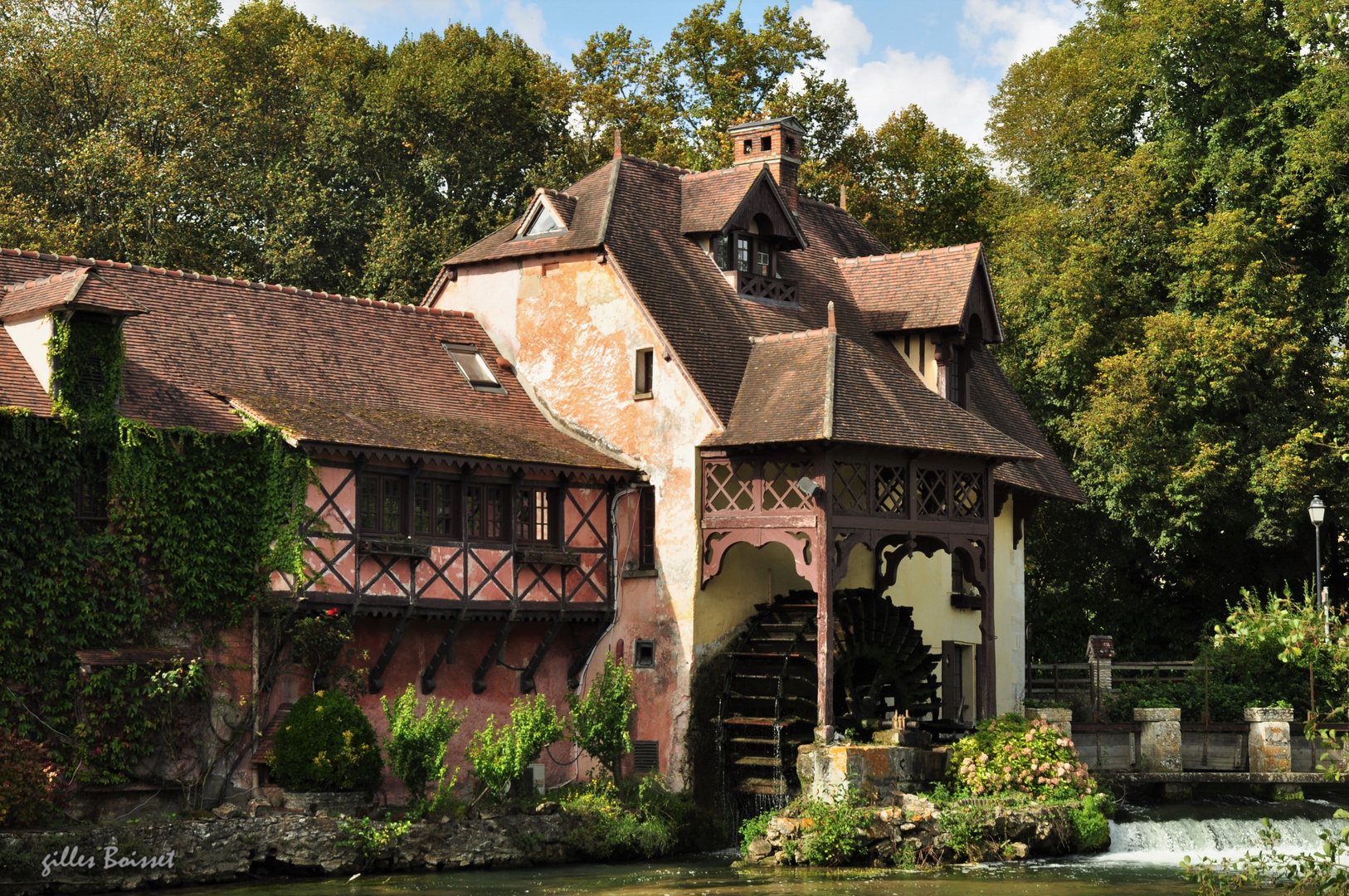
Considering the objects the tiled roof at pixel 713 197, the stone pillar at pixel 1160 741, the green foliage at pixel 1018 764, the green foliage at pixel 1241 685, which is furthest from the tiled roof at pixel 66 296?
the green foliage at pixel 1241 685

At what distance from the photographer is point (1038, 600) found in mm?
42125

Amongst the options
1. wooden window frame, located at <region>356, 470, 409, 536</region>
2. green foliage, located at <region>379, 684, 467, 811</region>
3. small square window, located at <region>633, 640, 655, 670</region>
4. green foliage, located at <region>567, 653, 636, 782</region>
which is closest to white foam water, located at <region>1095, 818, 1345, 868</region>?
green foliage, located at <region>567, 653, 636, 782</region>

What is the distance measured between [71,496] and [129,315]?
2501mm

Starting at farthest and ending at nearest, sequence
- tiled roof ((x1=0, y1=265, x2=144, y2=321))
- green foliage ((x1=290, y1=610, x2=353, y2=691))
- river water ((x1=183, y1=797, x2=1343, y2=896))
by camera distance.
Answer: green foliage ((x1=290, y1=610, x2=353, y2=691)) → tiled roof ((x1=0, y1=265, x2=144, y2=321)) → river water ((x1=183, y1=797, x2=1343, y2=896))

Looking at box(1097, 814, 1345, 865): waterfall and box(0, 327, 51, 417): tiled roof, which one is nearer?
box(0, 327, 51, 417): tiled roof

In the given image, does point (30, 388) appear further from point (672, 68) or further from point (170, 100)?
point (672, 68)

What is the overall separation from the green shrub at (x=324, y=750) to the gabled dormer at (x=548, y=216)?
921cm

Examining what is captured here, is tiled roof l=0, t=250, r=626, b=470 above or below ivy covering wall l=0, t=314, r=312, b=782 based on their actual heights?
above

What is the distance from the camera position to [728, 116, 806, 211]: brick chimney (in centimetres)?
3184

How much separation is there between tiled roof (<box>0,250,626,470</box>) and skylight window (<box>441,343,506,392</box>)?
170mm

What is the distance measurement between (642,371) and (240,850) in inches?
384

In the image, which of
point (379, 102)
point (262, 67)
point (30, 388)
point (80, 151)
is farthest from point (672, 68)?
point (30, 388)

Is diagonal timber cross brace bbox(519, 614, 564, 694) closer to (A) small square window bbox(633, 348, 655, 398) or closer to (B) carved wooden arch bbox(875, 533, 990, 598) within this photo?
(A) small square window bbox(633, 348, 655, 398)

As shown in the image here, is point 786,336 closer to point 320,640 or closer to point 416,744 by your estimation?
point 320,640
